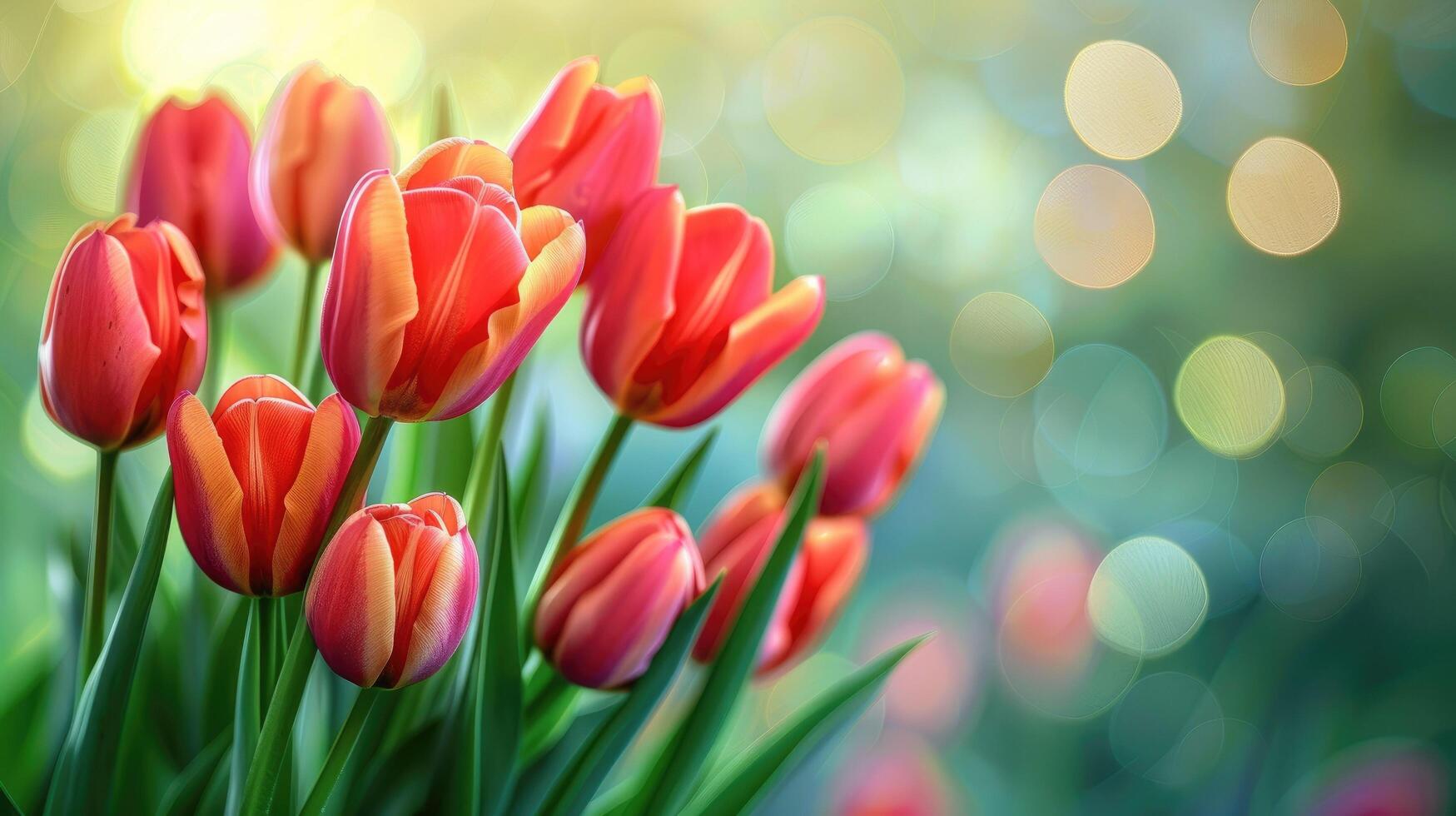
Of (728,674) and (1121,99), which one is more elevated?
(1121,99)

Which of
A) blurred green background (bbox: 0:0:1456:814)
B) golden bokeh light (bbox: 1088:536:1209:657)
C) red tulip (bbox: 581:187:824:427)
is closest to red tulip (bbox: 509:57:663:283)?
red tulip (bbox: 581:187:824:427)

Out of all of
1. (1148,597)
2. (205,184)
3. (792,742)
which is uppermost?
(205,184)

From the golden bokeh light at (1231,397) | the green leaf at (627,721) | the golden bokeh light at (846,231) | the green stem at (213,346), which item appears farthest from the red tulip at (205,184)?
the golden bokeh light at (1231,397)

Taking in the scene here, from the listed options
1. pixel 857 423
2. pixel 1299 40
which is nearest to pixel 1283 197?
pixel 1299 40

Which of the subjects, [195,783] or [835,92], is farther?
[835,92]

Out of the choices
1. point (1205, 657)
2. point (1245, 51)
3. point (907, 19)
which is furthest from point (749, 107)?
point (1205, 657)

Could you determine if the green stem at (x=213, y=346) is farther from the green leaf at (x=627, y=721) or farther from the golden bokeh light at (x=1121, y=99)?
the golden bokeh light at (x=1121, y=99)

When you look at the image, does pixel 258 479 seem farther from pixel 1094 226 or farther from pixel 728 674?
pixel 1094 226
